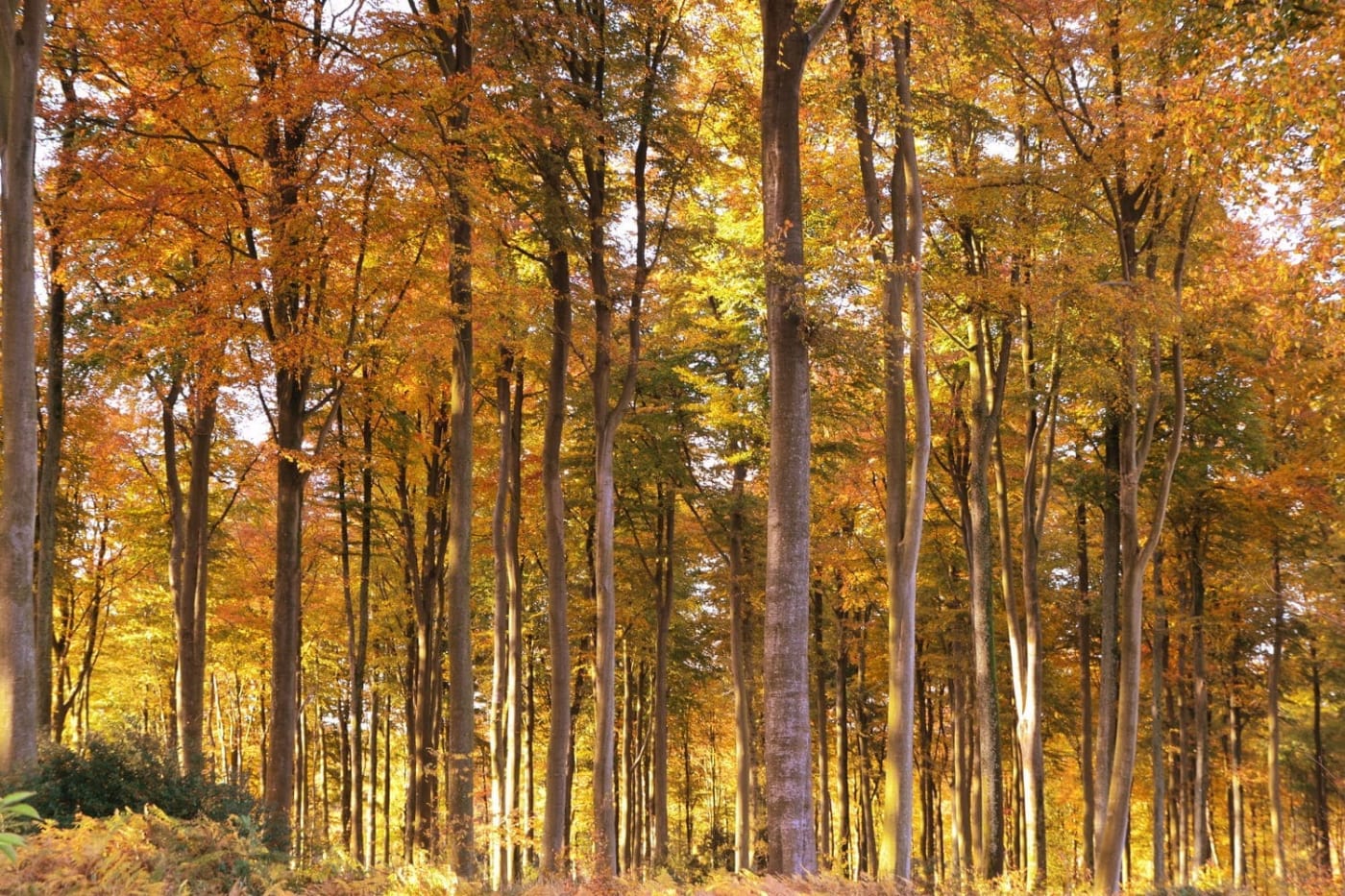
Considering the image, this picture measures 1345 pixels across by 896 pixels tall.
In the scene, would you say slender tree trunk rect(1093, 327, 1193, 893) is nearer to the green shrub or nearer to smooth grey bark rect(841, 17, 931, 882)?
smooth grey bark rect(841, 17, 931, 882)

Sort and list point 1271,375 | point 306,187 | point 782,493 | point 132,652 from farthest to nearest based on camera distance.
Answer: point 132,652 → point 1271,375 → point 306,187 → point 782,493

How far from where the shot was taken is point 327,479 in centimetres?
2239

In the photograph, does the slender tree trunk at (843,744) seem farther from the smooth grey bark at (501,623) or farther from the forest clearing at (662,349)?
the smooth grey bark at (501,623)

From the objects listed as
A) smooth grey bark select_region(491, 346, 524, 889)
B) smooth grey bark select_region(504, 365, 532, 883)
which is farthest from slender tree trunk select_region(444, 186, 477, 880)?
smooth grey bark select_region(491, 346, 524, 889)

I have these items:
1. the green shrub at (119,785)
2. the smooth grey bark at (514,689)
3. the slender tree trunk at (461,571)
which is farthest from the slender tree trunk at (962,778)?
the green shrub at (119,785)

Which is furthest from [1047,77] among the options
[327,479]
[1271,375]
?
[327,479]

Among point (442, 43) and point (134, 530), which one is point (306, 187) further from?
point (134, 530)

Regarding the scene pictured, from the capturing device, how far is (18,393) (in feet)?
29.1

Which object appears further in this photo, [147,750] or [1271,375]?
[1271,375]

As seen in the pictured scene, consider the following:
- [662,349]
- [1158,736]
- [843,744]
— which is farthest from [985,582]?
[843,744]

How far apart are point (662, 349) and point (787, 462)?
37.1 feet

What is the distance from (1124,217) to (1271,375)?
234 inches

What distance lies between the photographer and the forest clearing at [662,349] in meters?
9.28

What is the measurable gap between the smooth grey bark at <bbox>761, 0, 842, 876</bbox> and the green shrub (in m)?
5.12
